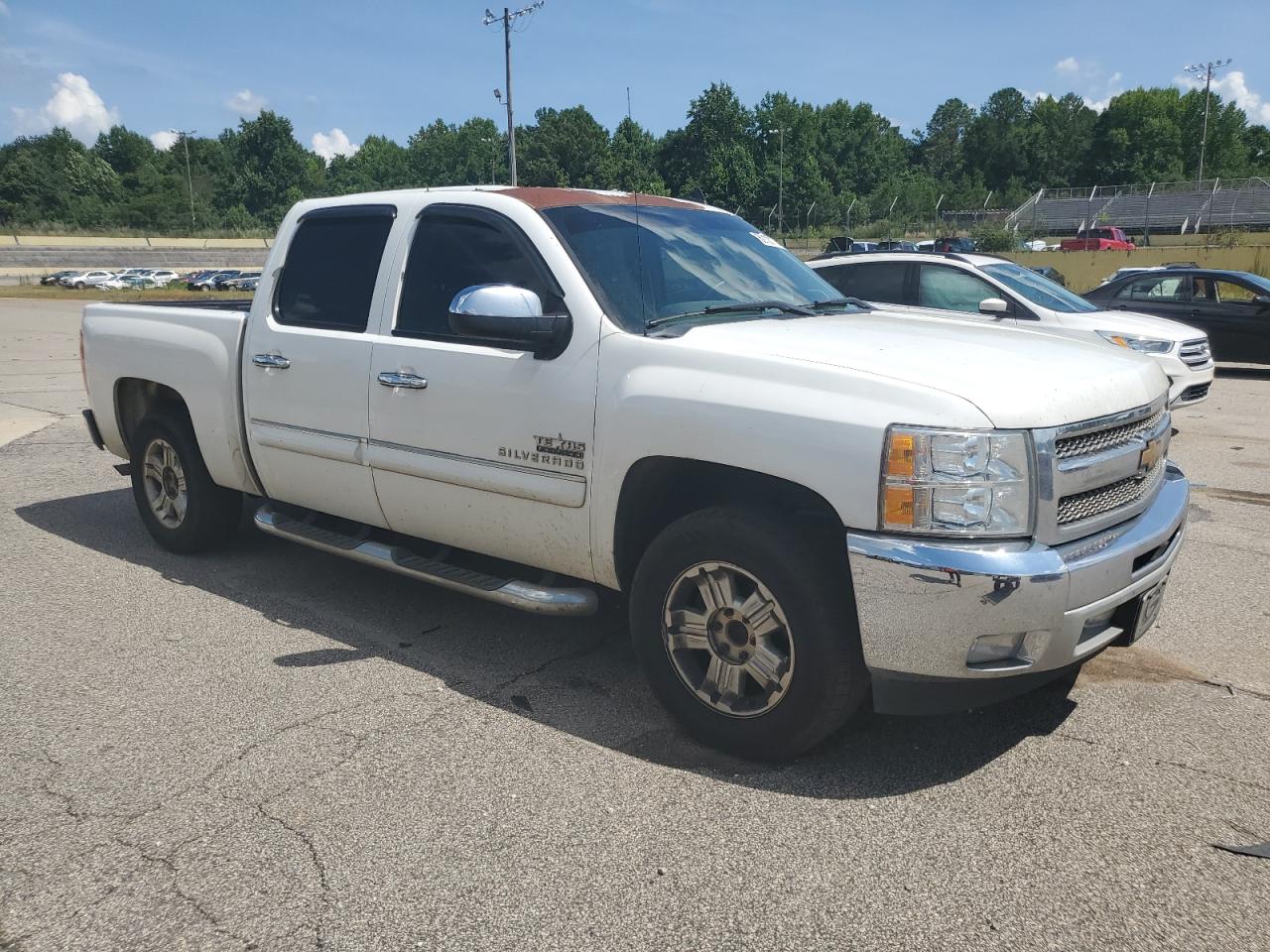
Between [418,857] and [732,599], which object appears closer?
[418,857]

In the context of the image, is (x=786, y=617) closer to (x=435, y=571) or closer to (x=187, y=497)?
(x=435, y=571)

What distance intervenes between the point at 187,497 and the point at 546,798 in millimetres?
3540

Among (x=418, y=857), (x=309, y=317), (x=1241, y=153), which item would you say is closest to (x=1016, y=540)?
(x=418, y=857)

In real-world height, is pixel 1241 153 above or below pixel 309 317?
above

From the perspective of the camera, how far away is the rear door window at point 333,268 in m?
4.84

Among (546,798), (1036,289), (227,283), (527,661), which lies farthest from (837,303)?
(227,283)

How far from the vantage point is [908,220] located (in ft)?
184

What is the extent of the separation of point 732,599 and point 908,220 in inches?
2219

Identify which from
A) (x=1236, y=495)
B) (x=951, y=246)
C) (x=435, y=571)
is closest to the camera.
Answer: (x=435, y=571)

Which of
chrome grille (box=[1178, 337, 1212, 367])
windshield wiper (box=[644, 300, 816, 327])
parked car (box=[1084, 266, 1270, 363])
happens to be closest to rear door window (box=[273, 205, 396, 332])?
windshield wiper (box=[644, 300, 816, 327])

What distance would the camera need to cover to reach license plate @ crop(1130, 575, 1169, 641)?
3.52m

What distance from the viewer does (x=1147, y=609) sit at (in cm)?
356

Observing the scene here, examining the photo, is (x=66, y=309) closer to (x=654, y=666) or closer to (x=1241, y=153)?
(x=654, y=666)

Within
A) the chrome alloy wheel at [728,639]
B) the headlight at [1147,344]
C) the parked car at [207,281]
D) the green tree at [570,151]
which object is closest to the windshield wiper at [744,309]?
the chrome alloy wheel at [728,639]
